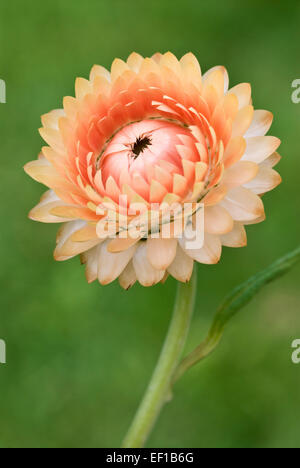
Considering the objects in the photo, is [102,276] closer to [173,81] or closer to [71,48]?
[173,81]

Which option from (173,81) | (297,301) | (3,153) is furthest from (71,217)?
(3,153)

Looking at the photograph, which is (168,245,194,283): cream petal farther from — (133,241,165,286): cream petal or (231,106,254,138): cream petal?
(231,106,254,138): cream petal

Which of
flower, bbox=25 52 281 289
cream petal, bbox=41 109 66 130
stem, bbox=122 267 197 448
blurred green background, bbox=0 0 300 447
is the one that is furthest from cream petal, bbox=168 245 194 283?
blurred green background, bbox=0 0 300 447

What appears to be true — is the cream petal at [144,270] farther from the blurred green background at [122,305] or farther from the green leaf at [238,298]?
the blurred green background at [122,305]

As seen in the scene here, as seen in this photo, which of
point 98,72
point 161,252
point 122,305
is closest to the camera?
point 161,252

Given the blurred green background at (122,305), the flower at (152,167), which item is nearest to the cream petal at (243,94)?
the flower at (152,167)

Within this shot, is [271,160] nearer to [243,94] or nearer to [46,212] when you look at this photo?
[243,94]

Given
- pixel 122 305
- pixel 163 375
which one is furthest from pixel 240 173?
pixel 122 305
